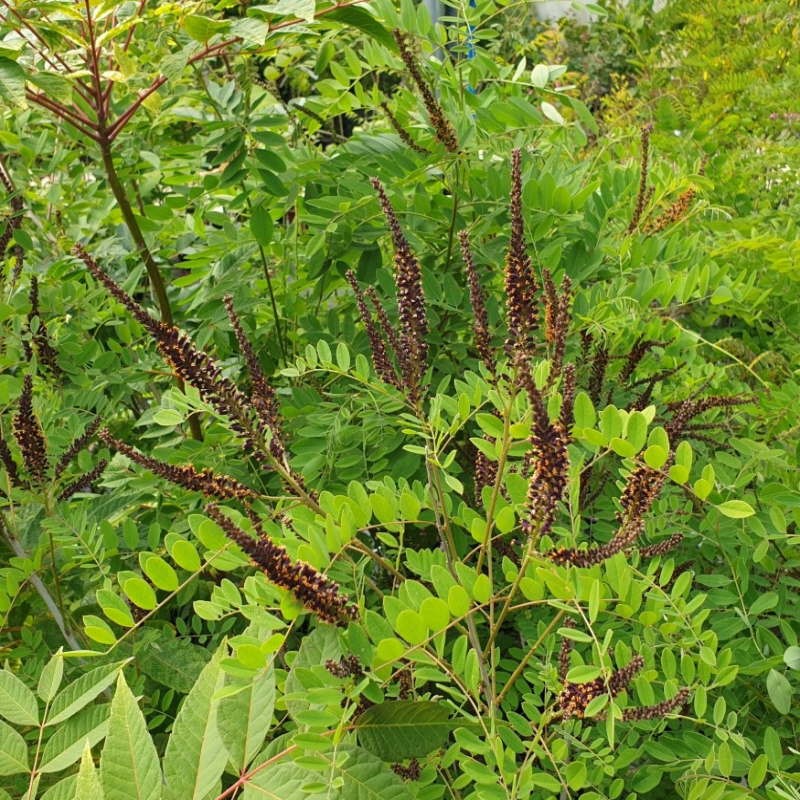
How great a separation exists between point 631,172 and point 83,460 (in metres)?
1.00

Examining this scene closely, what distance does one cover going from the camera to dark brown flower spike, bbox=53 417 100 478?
114cm

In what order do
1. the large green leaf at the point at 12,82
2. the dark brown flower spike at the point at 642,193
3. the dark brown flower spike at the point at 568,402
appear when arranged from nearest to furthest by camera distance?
the dark brown flower spike at the point at 568,402 → the large green leaf at the point at 12,82 → the dark brown flower spike at the point at 642,193

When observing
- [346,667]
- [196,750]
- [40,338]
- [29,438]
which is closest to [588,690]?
[346,667]

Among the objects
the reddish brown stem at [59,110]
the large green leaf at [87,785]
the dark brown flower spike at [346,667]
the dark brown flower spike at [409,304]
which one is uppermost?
the reddish brown stem at [59,110]

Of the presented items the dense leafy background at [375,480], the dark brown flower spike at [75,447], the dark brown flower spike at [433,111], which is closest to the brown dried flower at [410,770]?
the dense leafy background at [375,480]

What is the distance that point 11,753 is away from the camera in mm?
720

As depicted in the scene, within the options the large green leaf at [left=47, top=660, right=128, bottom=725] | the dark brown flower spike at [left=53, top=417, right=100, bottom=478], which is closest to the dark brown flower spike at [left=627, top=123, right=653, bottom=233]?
the dark brown flower spike at [left=53, top=417, right=100, bottom=478]

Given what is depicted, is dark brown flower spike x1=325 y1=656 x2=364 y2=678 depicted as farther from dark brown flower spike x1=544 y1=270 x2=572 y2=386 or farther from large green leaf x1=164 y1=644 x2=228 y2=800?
dark brown flower spike x1=544 y1=270 x2=572 y2=386

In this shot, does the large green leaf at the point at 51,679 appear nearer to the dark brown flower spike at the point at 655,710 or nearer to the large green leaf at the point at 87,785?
the large green leaf at the point at 87,785

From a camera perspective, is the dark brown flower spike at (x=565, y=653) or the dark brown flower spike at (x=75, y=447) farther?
the dark brown flower spike at (x=75, y=447)

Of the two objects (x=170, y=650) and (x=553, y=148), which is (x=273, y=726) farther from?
(x=553, y=148)

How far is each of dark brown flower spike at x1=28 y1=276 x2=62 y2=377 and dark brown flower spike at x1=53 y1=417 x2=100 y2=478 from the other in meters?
0.13

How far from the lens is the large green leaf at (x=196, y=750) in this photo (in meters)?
0.65

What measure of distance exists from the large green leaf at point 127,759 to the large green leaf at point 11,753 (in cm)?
14
